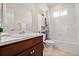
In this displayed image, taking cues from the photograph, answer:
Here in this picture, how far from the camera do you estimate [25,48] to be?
1.29 metres

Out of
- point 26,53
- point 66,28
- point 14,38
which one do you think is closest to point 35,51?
point 26,53

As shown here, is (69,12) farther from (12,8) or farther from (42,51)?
(12,8)

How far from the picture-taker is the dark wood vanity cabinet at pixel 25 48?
1.02 m

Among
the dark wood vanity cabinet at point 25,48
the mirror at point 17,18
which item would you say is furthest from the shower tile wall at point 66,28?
the mirror at point 17,18

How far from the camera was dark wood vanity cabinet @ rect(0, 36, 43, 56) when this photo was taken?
1017 millimetres

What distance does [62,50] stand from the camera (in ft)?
4.98

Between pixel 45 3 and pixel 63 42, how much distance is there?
63cm

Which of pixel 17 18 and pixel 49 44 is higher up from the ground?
pixel 17 18

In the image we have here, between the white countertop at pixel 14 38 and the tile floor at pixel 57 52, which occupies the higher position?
the white countertop at pixel 14 38

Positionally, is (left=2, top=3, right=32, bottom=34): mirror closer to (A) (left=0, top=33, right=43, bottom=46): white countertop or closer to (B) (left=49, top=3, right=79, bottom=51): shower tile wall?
→ (A) (left=0, top=33, right=43, bottom=46): white countertop

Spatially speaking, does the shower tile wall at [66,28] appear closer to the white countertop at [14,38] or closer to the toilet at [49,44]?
the toilet at [49,44]

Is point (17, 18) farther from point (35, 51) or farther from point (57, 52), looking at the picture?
point (57, 52)

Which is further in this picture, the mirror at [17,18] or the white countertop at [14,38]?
the mirror at [17,18]

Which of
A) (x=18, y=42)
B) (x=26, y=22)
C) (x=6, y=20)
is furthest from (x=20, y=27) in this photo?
(x=18, y=42)
